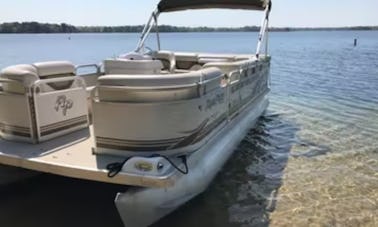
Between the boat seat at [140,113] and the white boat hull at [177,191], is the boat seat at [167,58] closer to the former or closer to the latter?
the white boat hull at [177,191]

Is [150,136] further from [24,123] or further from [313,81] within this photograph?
[313,81]

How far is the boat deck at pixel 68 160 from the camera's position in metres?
3.35

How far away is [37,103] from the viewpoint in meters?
4.11

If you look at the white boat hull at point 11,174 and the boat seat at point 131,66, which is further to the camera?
the boat seat at point 131,66

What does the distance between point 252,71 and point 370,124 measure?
304 centimetres

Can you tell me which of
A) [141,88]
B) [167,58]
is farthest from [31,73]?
[167,58]

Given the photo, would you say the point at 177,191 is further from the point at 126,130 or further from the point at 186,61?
the point at 186,61

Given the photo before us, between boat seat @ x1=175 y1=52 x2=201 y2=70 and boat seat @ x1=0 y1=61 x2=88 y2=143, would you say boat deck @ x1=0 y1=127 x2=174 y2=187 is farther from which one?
boat seat @ x1=175 y1=52 x2=201 y2=70

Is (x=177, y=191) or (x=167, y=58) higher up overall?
(x=167, y=58)

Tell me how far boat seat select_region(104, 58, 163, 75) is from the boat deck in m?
1.32

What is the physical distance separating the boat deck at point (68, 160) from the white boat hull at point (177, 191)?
0.20 m

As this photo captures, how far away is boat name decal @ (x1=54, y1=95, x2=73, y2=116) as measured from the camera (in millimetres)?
4344

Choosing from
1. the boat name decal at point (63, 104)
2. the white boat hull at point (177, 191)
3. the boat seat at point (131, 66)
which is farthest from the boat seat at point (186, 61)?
the boat name decal at point (63, 104)

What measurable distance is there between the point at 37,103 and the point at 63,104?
1.11 ft
